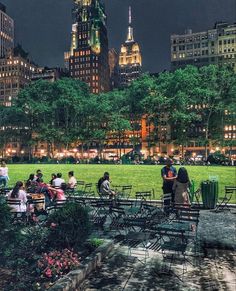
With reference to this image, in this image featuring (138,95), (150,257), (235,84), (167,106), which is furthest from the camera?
(138,95)

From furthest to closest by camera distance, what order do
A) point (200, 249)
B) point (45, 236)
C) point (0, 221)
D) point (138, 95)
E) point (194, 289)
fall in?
point (138, 95), point (200, 249), point (45, 236), point (0, 221), point (194, 289)

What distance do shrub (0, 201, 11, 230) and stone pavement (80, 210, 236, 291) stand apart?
Result: 7.10 ft

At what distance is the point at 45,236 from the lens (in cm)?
810

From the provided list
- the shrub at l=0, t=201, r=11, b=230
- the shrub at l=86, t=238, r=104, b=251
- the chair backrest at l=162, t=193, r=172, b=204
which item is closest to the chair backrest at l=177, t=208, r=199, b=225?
the shrub at l=86, t=238, r=104, b=251

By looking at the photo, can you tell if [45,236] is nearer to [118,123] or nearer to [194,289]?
[194,289]

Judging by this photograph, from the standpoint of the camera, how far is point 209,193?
51.8 ft

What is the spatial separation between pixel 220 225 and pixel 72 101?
6833cm

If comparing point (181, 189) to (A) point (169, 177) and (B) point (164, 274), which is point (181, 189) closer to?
(A) point (169, 177)

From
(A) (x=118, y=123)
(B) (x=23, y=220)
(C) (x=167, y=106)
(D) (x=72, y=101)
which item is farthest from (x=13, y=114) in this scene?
(B) (x=23, y=220)

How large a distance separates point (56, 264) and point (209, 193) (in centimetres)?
1034

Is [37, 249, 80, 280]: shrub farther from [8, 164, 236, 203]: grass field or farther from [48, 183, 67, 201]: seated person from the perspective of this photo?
[8, 164, 236, 203]: grass field

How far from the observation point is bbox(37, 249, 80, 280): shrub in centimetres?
693

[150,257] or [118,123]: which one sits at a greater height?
[118,123]

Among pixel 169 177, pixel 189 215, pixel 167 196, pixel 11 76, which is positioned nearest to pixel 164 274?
pixel 189 215
